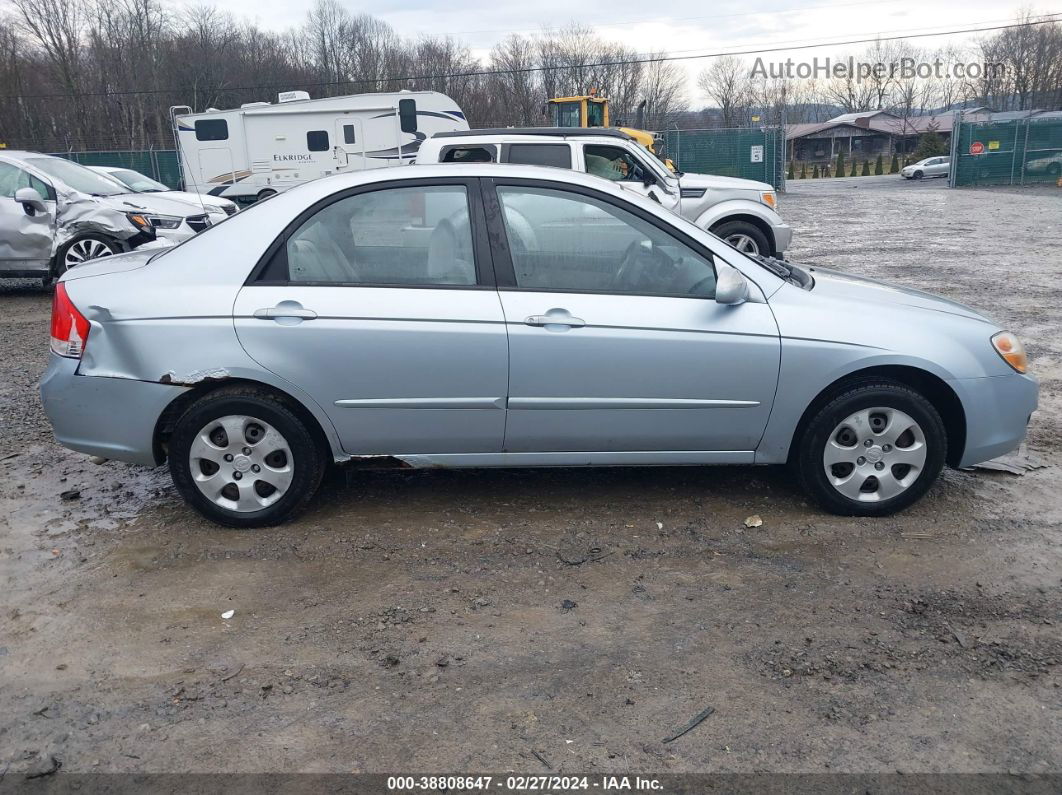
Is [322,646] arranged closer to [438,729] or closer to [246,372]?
[438,729]

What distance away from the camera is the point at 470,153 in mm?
10438

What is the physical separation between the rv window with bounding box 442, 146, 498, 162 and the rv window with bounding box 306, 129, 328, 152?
12.6 meters

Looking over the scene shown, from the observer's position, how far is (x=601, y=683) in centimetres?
A: 305

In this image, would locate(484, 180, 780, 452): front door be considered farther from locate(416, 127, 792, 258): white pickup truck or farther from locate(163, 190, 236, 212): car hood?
locate(163, 190, 236, 212): car hood

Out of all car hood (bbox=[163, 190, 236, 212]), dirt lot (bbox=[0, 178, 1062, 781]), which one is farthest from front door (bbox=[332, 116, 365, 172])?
dirt lot (bbox=[0, 178, 1062, 781])

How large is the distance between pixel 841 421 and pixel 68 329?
3.72 meters

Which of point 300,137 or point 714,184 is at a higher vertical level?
point 300,137

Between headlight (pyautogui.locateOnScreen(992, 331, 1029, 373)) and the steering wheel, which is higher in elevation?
the steering wheel

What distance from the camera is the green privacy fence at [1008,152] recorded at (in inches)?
1214

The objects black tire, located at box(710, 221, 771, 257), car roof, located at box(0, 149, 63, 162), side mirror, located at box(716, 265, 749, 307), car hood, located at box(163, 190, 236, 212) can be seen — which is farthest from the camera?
car hood, located at box(163, 190, 236, 212)

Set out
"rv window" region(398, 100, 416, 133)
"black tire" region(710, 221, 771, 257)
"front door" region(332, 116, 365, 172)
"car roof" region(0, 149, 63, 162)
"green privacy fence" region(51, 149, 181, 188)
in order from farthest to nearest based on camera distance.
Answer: "green privacy fence" region(51, 149, 181, 188) → "front door" region(332, 116, 365, 172) → "rv window" region(398, 100, 416, 133) → "black tire" region(710, 221, 771, 257) → "car roof" region(0, 149, 63, 162)

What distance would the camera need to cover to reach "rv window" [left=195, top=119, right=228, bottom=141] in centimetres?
2234

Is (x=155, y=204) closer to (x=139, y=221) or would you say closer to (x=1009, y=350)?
(x=139, y=221)

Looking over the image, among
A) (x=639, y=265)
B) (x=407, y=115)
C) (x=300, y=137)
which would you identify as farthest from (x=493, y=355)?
(x=300, y=137)
